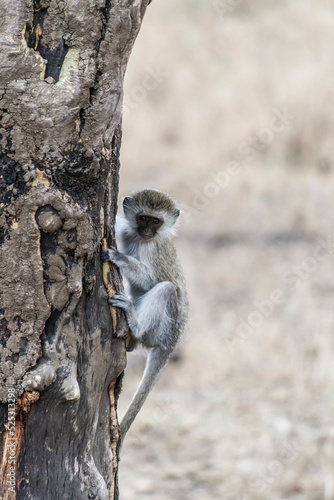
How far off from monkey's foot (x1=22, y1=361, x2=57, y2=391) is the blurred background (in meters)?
2.32

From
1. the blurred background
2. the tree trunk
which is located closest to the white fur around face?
the blurred background

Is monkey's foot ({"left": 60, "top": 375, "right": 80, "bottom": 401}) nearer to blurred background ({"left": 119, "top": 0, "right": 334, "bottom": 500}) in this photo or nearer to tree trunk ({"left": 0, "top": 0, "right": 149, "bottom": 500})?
tree trunk ({"left": 0, "top": 0, "right": 149, "bottom": 500})

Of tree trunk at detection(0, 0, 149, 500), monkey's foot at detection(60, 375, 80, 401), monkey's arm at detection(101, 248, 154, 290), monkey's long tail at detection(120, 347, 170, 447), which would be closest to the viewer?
tree trunk at detection(0, 0, 149, 500)

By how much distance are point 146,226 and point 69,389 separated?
2081 millimetres

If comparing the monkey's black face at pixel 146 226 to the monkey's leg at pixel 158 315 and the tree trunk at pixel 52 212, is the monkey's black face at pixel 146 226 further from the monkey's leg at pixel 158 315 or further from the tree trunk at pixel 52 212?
the tree trunk at pixel 52 212

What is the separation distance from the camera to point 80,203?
2461 mm

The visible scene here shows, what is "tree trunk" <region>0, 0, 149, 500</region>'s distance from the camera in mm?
2281

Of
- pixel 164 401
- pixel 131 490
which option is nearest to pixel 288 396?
pixel 164 401

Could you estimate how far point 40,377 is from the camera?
236 cm

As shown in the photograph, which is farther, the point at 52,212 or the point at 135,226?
the point at 135,226

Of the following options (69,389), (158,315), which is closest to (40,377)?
(69,389)

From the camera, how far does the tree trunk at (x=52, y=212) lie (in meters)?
2.28

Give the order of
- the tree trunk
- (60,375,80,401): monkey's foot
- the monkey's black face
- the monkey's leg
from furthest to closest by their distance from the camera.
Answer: the monkey's black face → the monkey's leg → (60,375,80,401): monkey's foot → the tree trunk

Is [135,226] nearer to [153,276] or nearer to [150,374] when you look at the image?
[153,276]
